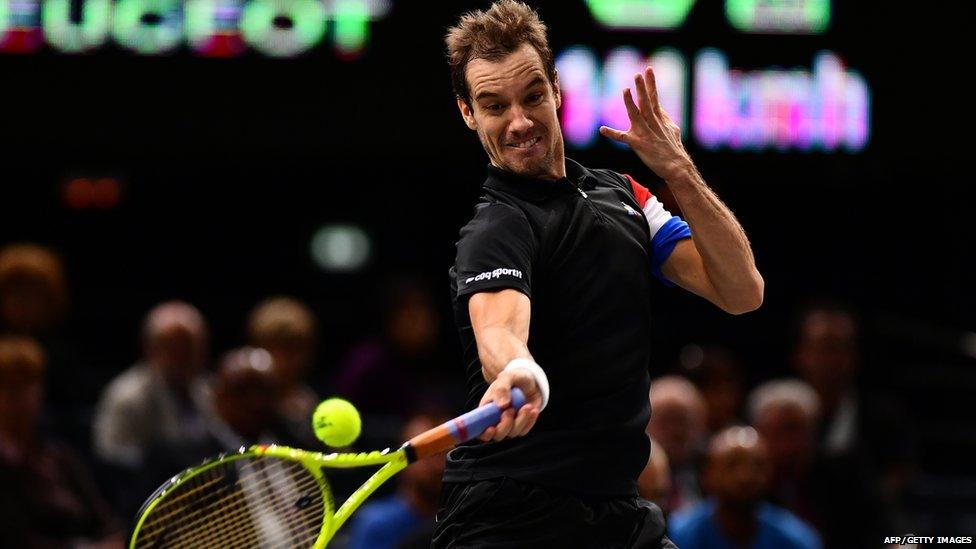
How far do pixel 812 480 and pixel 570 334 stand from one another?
406cm

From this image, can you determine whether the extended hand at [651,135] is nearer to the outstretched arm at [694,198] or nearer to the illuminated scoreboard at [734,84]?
the outstretched arm at [694,198]

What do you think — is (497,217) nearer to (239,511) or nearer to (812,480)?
(239,511)

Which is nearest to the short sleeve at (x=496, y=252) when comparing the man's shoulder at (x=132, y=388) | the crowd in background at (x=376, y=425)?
the crowd in background at (x=376, y=425)

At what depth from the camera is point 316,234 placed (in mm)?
12750

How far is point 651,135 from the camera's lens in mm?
3961

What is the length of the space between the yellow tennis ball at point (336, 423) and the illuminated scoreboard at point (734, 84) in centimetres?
462

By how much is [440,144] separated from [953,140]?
279 cm

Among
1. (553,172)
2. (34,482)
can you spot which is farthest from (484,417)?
(34,482)

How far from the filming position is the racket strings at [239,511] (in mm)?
3934

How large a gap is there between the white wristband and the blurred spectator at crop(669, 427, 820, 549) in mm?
3379

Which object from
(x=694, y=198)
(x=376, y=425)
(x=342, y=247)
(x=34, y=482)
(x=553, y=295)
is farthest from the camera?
(x=342, y=247)

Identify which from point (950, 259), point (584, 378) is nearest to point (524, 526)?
point (584, 378)

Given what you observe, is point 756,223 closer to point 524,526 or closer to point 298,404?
point 298,404

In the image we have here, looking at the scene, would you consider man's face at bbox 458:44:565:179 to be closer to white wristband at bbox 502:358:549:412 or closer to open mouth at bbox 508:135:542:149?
open mouth at bbox 508:135:542:149
